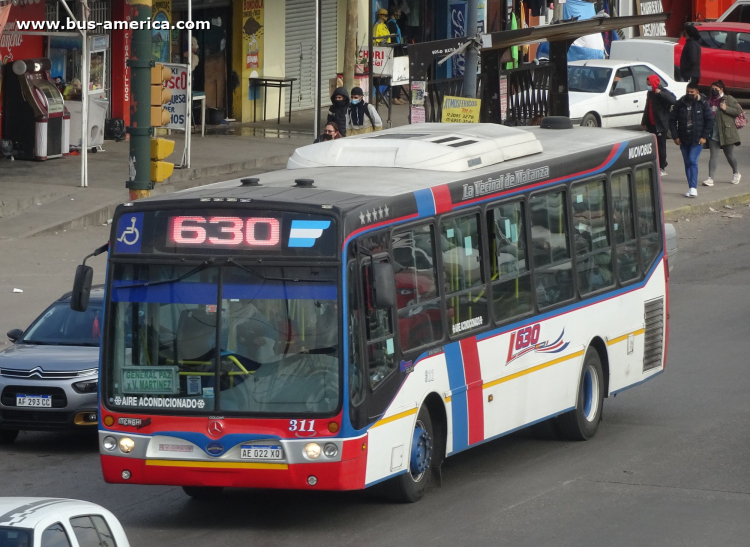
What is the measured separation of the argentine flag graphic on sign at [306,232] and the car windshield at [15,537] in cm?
356

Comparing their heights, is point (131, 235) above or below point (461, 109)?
below

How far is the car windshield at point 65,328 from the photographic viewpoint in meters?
12.7

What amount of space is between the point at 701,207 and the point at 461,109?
618 cm

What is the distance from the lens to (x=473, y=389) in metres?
10.3

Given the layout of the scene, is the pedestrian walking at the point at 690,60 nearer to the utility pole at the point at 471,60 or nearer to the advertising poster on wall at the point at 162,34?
the advertising poster on wall at the point at 162,34

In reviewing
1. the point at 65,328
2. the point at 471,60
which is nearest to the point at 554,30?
the point at 471,60

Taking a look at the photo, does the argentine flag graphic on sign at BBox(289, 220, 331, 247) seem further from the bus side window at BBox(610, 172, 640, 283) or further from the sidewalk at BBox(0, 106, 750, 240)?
the sidewalk at BBox(0, 106, 750, 240)

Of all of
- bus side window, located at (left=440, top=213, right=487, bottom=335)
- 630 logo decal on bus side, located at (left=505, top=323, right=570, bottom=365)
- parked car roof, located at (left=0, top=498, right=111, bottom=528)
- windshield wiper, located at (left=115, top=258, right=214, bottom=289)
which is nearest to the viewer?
parked car roof, located at (left=0, top=498, right=111, bottom=528)

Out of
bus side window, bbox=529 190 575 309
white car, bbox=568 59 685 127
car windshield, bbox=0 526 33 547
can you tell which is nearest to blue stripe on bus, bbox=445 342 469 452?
bus side window, bbox=529 190 575 309

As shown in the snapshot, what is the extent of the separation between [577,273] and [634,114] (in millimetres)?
19560

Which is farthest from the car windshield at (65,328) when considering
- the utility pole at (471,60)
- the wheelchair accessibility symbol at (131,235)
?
the utility pole at (471,60)

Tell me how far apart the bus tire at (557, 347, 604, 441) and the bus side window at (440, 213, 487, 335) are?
5.82 ft

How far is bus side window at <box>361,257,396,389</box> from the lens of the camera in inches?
354

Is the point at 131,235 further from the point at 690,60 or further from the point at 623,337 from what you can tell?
the point at 690,60
